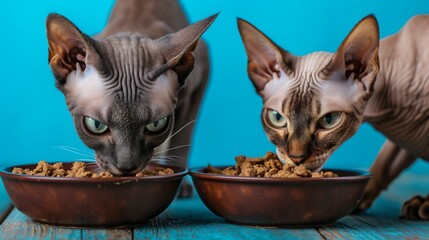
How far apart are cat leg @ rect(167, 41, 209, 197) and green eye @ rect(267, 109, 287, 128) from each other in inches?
15.7

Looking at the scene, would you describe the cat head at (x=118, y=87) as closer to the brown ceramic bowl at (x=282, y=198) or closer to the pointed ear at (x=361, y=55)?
the brown ceramic bowl at (x=282, y=198)

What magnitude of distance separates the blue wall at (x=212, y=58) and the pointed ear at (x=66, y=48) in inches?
55.3

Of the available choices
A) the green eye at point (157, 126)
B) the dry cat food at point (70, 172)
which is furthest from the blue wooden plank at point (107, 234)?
the green eye at point (157, 126)

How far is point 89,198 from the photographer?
1401 millimetres

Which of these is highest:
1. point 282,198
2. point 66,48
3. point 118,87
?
point 66,48

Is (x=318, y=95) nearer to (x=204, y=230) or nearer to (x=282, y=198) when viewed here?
(x=282, y=198)

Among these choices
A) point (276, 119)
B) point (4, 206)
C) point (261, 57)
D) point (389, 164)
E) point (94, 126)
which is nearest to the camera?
point (94, 126)

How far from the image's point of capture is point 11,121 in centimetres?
299

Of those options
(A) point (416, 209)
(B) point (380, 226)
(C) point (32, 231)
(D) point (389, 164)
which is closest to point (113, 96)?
(C) point (32, 231)

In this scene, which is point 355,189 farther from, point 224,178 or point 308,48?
point 308,48

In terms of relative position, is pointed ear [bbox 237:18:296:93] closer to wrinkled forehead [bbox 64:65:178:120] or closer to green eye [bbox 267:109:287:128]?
green eye [bbox 267:109:287:128]

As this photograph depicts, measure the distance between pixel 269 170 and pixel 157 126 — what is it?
0.90 ft

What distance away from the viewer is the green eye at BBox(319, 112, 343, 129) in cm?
158

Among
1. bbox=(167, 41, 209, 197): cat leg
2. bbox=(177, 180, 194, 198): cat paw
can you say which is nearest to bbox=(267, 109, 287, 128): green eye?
bbox=(167, 41, 209, 197): cat leg
